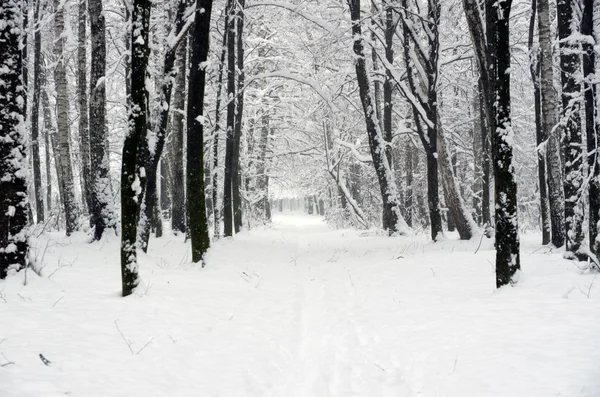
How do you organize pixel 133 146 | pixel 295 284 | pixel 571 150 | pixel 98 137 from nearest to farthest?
pixel 133 146 → pixel 571 150 → pixel 295 284 → pixel 98 137

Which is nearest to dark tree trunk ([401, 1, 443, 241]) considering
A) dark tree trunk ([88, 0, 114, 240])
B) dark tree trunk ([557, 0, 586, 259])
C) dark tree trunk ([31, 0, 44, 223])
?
dark tree trunk ([557, 0, 586, 259])

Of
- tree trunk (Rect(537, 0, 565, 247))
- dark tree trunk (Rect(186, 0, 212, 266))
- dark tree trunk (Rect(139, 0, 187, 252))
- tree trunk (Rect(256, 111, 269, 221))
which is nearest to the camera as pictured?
dark tree trunk (Rect(186, 0, 212, 266))

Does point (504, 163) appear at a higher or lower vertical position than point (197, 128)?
lower

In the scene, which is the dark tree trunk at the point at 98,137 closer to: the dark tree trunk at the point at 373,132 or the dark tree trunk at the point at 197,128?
the dark tree trunk at the point at 197,128

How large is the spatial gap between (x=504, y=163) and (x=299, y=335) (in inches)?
157

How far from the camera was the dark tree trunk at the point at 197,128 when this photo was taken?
873 cm

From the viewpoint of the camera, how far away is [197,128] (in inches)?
358

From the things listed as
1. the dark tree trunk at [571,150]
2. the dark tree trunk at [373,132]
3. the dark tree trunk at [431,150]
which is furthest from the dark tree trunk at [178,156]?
the dark tree trunk at [571,150]

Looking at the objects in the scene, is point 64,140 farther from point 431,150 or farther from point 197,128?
point 431,150

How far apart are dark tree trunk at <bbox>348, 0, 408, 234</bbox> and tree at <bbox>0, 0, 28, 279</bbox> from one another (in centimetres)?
1100

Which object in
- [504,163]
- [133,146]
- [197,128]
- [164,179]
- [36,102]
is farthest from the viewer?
[164,179]

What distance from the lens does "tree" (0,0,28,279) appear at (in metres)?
5.51

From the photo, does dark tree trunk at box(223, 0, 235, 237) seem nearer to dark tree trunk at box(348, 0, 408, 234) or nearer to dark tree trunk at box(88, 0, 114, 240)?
dark tree trunk at box(348, 0, 408, 234)

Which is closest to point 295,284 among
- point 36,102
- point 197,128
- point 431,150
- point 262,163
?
point 197,128
